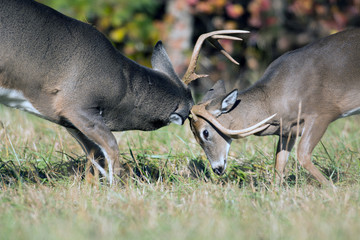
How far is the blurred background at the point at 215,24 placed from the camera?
10836 mm

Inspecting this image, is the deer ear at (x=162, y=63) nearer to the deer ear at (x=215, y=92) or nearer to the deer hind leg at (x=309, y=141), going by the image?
the deer ear at (x=215, y=92)

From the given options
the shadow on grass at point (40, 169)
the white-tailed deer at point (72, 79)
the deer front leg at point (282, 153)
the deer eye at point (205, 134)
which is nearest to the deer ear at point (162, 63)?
the white-tailed deer at point (72, 79)

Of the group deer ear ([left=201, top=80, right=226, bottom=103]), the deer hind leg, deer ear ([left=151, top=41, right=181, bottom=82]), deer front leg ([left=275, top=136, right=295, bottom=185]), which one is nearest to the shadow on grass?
deer ear ([left=151, top=41, right=181, bottom=82])

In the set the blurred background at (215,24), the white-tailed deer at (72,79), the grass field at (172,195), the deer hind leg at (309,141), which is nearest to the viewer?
the grass field at (172,195)

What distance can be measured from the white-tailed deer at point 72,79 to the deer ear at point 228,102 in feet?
2.18

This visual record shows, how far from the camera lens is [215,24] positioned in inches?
467

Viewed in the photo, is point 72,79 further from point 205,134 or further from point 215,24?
point 215,24

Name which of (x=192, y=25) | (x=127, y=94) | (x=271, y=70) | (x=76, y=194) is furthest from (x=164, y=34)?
→ (x=76, y=194)

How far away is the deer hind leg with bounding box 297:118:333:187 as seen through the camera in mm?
5336

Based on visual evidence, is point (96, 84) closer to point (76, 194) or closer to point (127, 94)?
point (127, 94)

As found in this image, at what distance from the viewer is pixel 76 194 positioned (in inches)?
176

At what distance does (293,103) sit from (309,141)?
43cm

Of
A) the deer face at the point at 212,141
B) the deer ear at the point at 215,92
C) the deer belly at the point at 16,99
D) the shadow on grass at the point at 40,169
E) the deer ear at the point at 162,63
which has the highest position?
the deer ear at the point at 162,63

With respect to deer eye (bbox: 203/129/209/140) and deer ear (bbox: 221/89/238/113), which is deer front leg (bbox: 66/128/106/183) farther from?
deer ear (bbox: 221/89/238/113)
